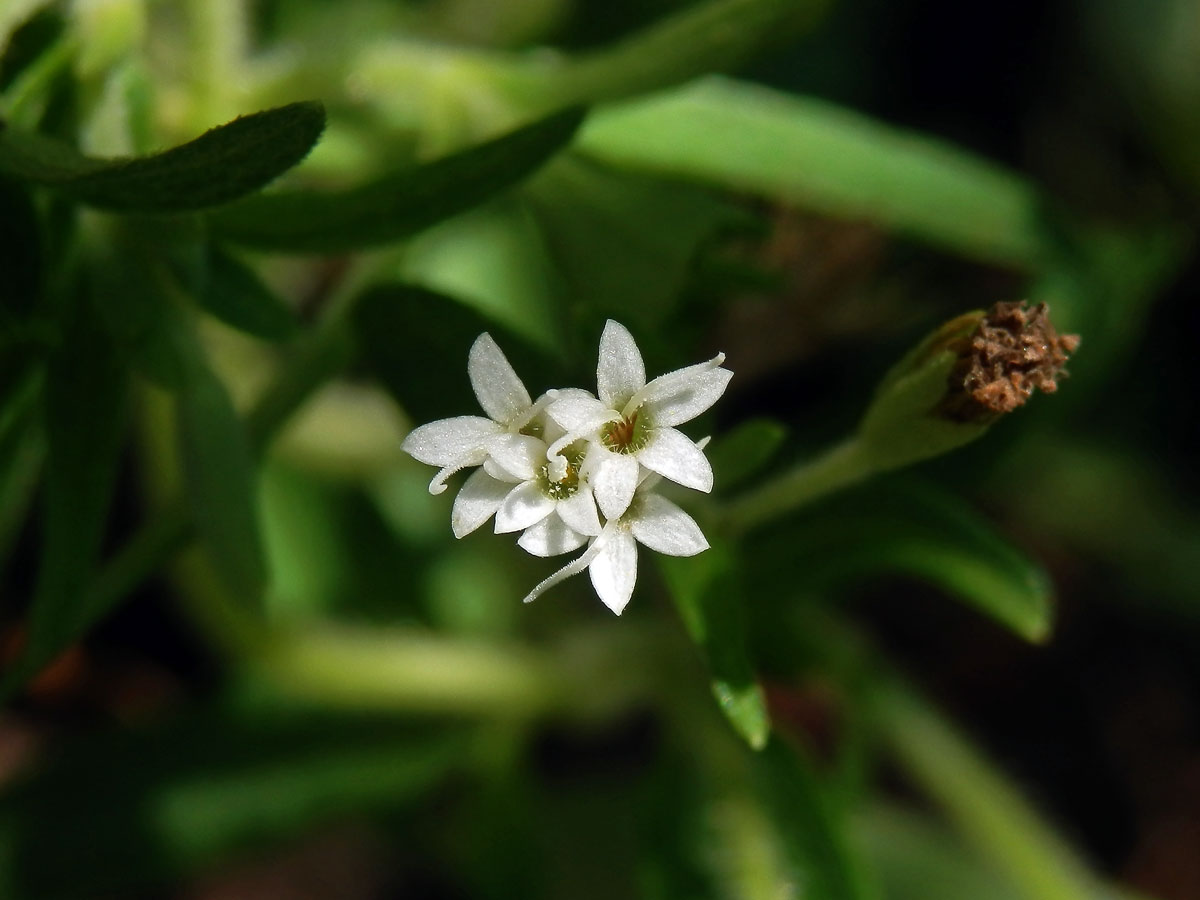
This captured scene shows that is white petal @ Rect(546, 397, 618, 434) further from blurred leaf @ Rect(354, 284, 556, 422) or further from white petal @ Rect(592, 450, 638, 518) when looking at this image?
blurred leaf @ Rect(354, 284, 556, 422)

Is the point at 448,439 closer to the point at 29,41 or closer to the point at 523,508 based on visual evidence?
the point at 523,508

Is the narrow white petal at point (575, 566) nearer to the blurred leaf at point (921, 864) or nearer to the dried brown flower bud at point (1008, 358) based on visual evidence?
the dried brown flower bud at point (1008, 358)

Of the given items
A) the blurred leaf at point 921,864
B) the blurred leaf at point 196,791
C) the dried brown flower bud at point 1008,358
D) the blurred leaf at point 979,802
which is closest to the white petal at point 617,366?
the dried brown flower bud at point 1008,358

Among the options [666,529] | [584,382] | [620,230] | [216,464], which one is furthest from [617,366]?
[620,230]

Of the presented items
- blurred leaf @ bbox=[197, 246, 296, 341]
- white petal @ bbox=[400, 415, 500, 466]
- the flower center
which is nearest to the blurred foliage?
blurred leaf @ bbox=[197, 246, 296, 341]

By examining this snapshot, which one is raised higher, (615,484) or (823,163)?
(615,484)
